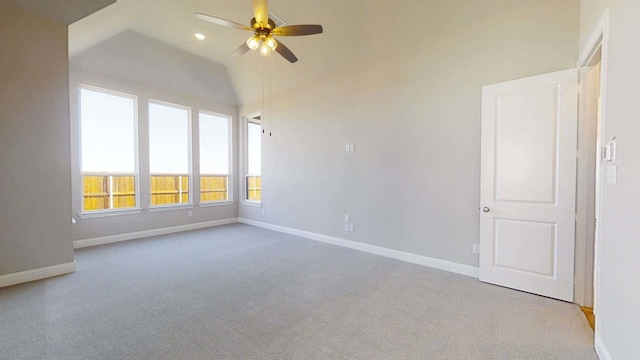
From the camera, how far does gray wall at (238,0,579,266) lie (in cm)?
292

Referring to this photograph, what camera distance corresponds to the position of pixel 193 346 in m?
1.90

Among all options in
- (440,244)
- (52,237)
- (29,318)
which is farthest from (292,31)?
(52,237)

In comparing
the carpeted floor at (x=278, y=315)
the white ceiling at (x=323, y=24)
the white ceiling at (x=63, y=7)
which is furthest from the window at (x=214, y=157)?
the white ceiling at (x=63, y=7)

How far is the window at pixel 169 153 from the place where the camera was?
5371 millimetres

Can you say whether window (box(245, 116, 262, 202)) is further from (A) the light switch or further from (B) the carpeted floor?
(A) the light switch

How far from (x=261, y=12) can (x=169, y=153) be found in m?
4.20

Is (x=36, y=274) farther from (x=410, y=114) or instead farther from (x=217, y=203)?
(x=410, y=114)

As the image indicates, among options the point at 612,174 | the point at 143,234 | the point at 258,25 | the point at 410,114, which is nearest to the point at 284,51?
the point at 258,25

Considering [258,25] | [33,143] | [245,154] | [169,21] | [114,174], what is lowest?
[114,174]

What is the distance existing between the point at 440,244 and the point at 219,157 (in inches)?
208

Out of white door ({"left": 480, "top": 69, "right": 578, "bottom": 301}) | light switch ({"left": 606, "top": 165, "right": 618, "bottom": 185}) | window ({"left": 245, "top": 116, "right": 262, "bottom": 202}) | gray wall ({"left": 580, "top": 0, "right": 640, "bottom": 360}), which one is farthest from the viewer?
window ({"left": 245, "top": 116, "right": 262, "bottom": 202})

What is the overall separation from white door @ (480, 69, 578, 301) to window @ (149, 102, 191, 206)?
18.6 feet

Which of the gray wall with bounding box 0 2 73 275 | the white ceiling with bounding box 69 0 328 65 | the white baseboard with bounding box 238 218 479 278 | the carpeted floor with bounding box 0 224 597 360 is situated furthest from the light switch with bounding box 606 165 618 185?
the gray wall with bounding box 0 2 73 275

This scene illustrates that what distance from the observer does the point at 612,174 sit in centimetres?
166
